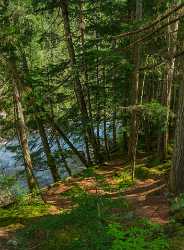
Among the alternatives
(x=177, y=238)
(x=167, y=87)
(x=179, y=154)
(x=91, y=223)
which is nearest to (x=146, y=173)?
(x=167, y=87)

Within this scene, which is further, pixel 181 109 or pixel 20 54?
pixel 20 54

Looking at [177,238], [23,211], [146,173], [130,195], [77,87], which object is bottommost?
[146,173]

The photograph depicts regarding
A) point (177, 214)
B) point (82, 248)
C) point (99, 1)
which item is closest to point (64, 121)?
point (99, 1)

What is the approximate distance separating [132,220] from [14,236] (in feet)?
7.95

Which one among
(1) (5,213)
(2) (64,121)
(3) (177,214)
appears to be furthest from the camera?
(2) (64,121)

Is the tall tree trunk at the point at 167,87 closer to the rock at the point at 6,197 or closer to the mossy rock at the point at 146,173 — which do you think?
the mossy rock at the point at 146,173

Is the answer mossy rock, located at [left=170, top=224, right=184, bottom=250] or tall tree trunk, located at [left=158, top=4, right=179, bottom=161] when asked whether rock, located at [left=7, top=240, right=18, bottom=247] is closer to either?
mossy rock, located at [left=170, top=224, right=184, bottom=250]

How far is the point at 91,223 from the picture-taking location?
7230 mm

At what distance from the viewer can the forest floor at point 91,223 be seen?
20.1 feet

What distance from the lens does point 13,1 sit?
594 inches

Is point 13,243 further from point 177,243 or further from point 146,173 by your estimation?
point 146,173

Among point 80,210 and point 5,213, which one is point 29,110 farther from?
point 80,210

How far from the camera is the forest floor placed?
20.1 ft

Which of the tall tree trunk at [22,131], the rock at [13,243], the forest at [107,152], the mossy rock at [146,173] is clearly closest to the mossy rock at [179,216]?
the forest at [107,152]
